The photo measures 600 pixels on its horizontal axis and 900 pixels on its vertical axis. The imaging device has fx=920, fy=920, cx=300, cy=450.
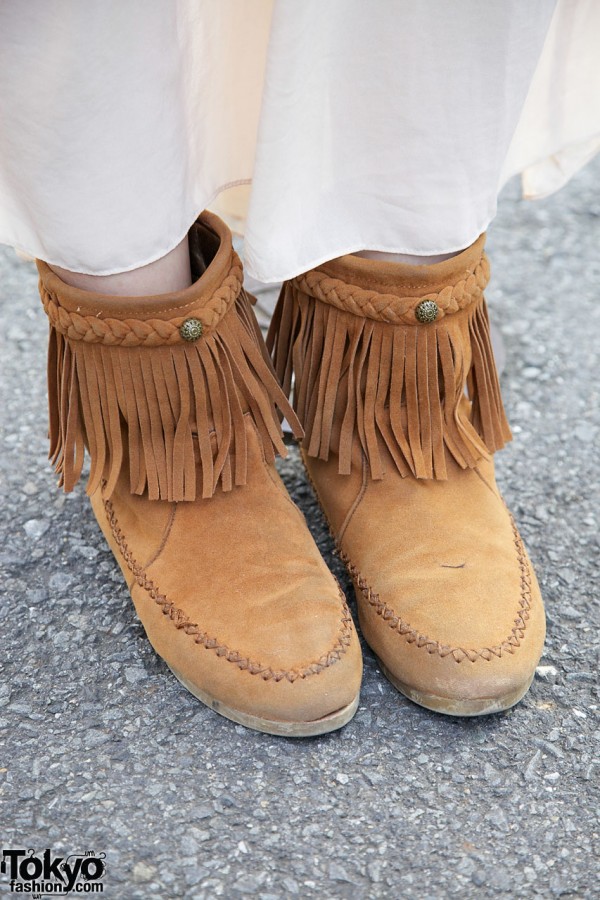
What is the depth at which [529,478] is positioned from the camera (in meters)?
1.15

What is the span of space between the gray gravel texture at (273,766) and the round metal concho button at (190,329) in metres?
0.31

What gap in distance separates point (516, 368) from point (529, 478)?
25 centimetres

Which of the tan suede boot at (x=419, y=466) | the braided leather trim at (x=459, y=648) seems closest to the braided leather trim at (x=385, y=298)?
the tan suede boot at (x=419, y=466)

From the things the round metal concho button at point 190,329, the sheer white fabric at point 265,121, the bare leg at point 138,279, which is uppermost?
the sheer white fabric at point 265,121

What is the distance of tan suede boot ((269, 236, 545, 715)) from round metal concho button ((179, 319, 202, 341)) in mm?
128

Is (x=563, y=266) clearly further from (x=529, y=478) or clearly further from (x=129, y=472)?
(x=129, y=472)

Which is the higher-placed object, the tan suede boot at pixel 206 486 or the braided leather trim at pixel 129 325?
the braided leather trim at pixel 129 325

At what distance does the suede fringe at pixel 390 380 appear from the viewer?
854 mm

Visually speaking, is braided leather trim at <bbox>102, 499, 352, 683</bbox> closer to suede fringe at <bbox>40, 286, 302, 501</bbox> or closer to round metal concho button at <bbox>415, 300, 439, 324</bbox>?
suede fringe at <bbox>40, 286, 302, 501</bbox>

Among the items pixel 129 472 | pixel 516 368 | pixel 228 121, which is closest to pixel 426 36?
pixel 228 121

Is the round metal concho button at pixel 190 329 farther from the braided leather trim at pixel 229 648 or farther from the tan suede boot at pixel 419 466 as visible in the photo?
→ the braided leather trim at pixel 229 648

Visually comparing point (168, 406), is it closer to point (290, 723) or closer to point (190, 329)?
point (190, 329)

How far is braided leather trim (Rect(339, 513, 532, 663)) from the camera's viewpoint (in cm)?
79

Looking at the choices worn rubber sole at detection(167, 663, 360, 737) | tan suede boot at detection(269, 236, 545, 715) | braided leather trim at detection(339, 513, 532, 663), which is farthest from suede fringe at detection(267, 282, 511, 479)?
worn rubber sole at detection(167, 663, 360, 737)
